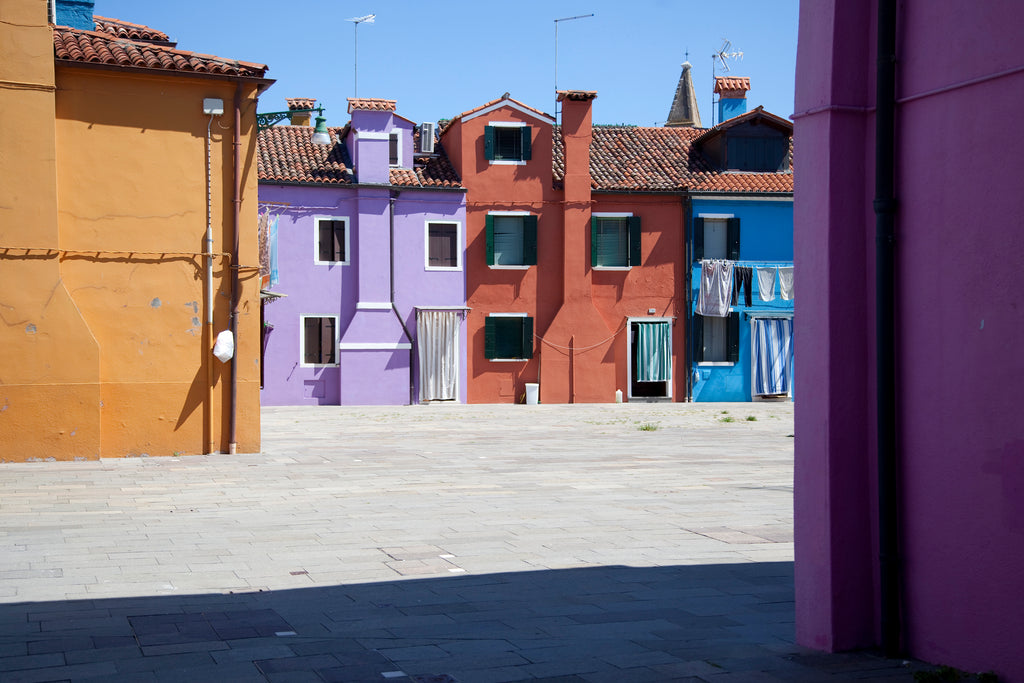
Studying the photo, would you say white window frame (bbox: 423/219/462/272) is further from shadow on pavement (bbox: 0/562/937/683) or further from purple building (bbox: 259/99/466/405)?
shadow on pavement (bbox: 0/562/937/683)

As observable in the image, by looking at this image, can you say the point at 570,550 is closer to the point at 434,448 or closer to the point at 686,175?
the point at 434,448

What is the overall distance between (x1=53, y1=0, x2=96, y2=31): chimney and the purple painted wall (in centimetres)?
1752

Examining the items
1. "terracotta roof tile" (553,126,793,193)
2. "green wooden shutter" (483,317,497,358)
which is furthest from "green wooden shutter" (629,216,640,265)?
"green wooden shutter" (483,317,497,358)

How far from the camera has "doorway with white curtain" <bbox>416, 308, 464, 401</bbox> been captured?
3164cm

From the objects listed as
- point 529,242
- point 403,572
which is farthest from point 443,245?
point 403,572

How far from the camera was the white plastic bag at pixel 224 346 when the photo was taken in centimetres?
1598

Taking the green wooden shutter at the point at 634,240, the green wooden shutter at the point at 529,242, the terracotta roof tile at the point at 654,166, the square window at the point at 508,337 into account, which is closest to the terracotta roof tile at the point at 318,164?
the green wooden shutter at the point at 529,242

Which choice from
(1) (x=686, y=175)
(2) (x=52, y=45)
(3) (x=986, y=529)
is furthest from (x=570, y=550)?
(1) (x=686, y=175)

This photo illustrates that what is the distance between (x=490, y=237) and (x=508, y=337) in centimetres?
294

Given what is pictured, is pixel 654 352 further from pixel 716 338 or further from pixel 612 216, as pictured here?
Answer: pixel 612 216

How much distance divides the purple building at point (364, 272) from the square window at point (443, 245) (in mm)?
29

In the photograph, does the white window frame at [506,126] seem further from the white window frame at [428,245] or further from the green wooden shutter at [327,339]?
the green wooden shutter at [327,339]

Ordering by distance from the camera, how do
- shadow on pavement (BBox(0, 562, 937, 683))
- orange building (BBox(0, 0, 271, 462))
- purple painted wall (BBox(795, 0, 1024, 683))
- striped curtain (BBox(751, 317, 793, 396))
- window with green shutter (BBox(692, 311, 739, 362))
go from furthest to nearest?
striped curtain (BBox(751, 317, 793, 396)) → window with green shutter (BBox(692, 311, 739, 362)) → orange building (BBox(0, 0, 271, 462)) → shadow on pavement (BBox(0, 562, 937, 683)) → purple painted wall (BBox(795, 0, 1024, 683))

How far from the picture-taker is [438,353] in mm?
31828
